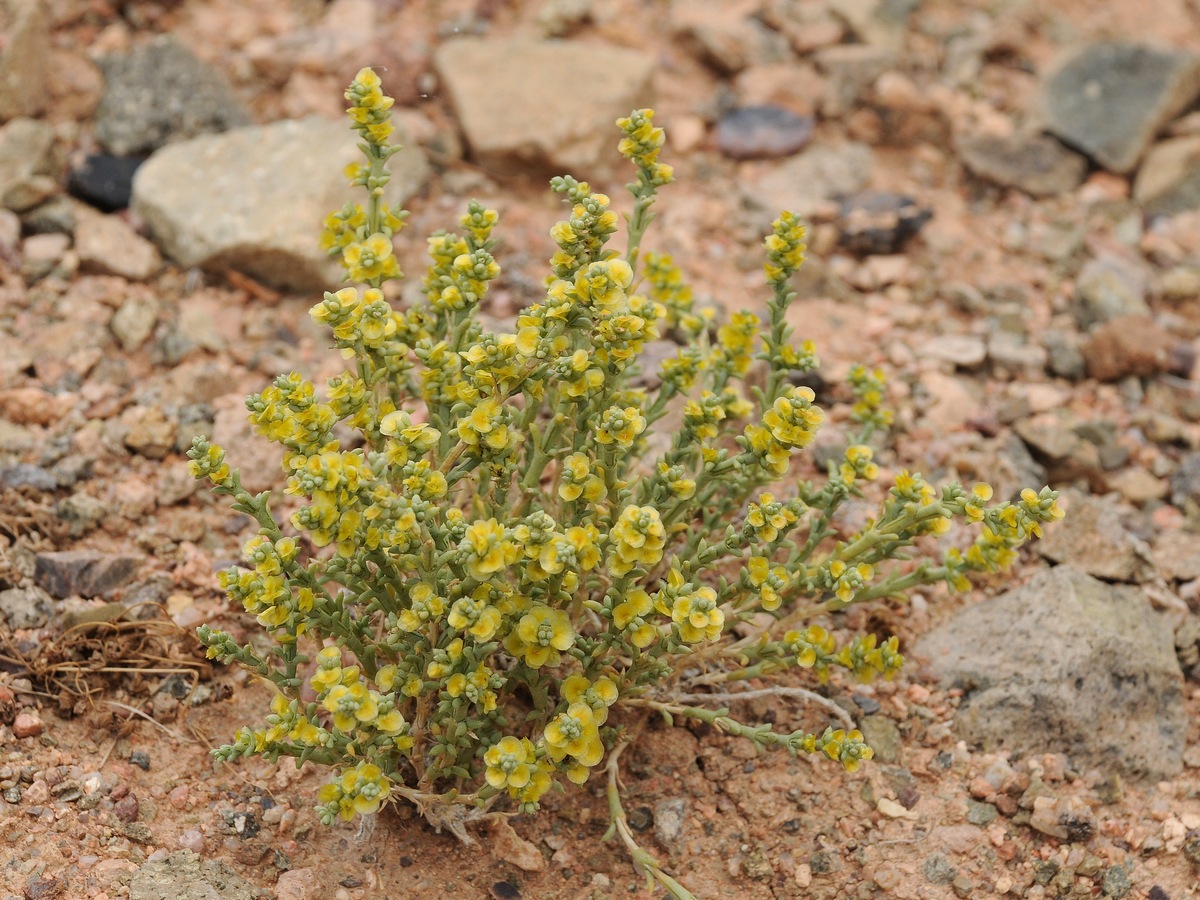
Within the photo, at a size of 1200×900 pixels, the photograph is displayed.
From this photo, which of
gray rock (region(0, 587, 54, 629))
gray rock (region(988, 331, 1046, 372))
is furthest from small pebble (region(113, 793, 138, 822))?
gray rock (region(988, 331, 1046, 372))

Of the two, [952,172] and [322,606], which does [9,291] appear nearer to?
[322,606]

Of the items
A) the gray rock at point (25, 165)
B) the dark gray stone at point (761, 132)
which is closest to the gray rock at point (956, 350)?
the dark gray stone at point (761, 132)

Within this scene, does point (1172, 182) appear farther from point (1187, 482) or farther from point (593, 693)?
point (593, 693)

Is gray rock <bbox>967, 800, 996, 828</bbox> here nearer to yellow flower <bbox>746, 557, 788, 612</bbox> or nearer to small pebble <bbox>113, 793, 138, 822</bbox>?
yellow flower <bbox>746, 557, 788, 612</bbox>

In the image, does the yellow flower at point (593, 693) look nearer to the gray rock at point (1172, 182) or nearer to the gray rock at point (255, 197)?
the gray rock at point (255, 197)

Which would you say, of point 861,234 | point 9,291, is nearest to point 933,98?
point 861,234

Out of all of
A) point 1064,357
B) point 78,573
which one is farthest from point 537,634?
point 1064,357
